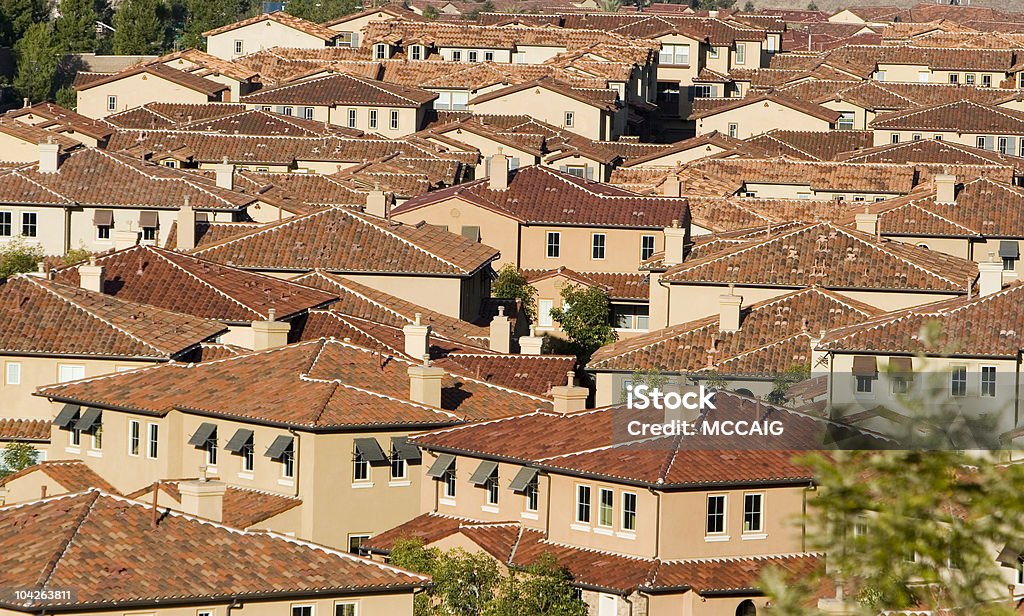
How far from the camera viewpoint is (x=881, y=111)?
6019 inches

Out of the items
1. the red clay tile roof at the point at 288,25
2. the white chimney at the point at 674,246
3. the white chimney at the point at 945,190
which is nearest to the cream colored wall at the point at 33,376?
the white chimney at the point at 674,246

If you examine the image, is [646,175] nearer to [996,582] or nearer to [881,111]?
[881,111]

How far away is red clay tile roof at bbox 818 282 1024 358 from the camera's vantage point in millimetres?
66938

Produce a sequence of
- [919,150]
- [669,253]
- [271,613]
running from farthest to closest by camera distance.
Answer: [919,150]
[669,253]
[271,613]

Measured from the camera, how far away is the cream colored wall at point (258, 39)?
178000 mm

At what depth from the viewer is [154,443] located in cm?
6141

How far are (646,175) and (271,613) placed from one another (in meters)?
79.8

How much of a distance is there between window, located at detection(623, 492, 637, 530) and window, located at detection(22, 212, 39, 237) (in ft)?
162

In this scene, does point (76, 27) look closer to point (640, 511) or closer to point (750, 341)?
point (750, 341)

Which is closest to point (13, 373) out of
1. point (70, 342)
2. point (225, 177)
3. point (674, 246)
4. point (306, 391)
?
point (70, 342)

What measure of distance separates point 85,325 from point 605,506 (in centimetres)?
1932

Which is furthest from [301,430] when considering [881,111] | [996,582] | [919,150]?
[881,111]

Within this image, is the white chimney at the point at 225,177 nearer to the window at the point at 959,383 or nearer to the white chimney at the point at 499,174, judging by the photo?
the white chimney at the point at 499,174

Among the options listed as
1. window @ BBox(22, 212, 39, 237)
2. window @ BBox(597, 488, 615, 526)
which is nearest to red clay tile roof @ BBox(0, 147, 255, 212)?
window @ BBox(22, 212, 39, 237)
